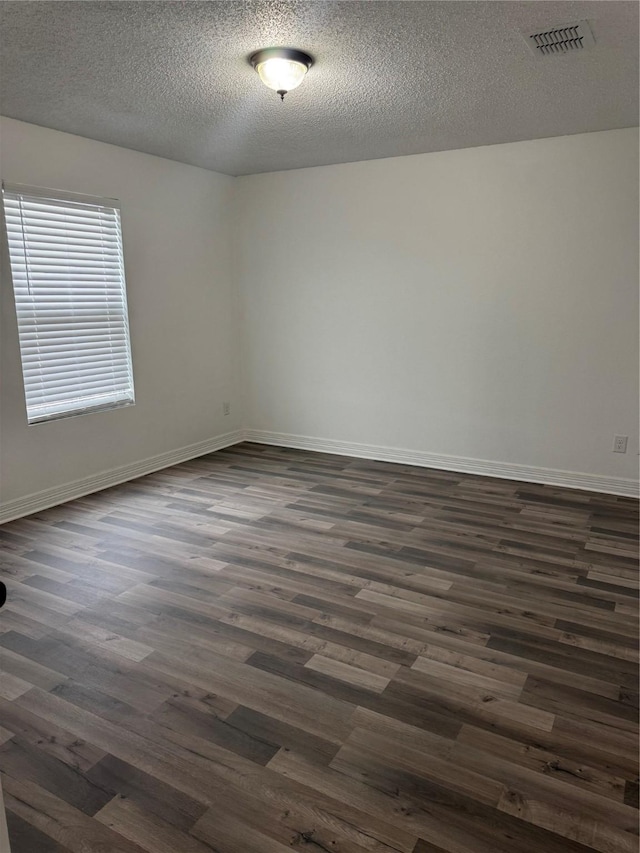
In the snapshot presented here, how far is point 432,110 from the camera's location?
345 centimetres

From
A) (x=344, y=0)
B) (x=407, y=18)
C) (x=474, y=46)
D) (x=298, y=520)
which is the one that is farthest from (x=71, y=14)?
(x=298, y=520)

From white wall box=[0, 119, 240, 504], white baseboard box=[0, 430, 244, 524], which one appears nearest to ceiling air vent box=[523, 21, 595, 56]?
white wall box=[0, 119, 240, 504]

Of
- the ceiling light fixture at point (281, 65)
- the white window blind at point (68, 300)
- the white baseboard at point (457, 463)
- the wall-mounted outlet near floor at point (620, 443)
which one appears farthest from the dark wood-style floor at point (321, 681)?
the ceiling light fixture at point (281, 65)

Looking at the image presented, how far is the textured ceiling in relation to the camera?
227cm

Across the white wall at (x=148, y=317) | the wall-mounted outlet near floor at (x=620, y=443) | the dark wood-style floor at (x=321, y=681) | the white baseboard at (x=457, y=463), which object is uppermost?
the white wall at (x=148, y=317)

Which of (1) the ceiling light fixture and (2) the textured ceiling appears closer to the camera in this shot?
(2) the textured ceiling

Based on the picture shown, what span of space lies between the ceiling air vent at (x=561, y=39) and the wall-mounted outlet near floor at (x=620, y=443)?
2.55 meters

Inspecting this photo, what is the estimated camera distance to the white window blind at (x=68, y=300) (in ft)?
12.3

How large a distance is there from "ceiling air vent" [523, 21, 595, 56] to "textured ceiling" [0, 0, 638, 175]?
5 cm

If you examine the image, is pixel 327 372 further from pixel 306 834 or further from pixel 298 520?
pixel 306 834

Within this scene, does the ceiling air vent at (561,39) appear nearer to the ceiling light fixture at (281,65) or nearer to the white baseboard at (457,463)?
the ceiling light fixture at (281,65)

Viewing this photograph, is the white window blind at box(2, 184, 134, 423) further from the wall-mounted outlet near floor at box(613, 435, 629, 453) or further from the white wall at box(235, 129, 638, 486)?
the wall-mounted outlet near floor at box(613, 435, 629, 453)

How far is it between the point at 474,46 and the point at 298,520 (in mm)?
2689

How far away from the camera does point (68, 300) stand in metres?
4.04
